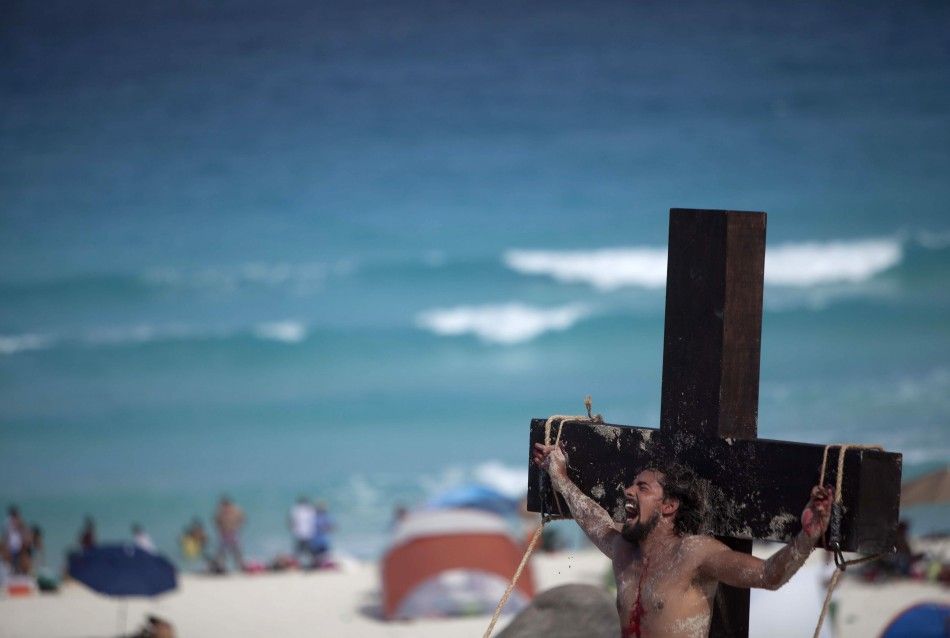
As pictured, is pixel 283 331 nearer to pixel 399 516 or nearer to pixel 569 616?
pixel 399 516

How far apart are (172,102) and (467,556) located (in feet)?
85.2

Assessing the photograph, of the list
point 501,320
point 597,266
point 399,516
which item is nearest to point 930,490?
point 399,516

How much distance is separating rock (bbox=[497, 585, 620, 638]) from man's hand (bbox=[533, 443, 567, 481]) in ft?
4.45

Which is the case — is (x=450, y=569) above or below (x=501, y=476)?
above

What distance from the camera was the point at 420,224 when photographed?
39.0m

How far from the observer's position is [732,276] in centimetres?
368

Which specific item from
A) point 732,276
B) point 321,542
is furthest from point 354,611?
point 732,276

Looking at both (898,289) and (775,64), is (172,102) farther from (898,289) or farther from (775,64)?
(898,289)

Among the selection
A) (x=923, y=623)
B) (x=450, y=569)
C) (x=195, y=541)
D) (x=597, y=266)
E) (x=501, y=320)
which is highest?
(x=597, y=266)

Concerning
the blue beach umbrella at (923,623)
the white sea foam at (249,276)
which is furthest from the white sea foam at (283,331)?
the blue beach umbrella at (923,623)

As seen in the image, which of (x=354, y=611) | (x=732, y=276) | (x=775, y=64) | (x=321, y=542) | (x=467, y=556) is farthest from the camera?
(x=775, y=64)

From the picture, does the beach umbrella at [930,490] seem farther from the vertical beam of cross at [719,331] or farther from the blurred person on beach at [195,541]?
the blurred person on beach at [195,541]

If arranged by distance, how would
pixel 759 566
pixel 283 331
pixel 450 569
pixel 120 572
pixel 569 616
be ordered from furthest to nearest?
pixel 283 331 < pixel 450 569 < pixel 120 572 < pixel 569 616 < pixel 759 566

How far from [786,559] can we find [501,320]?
119 ft
